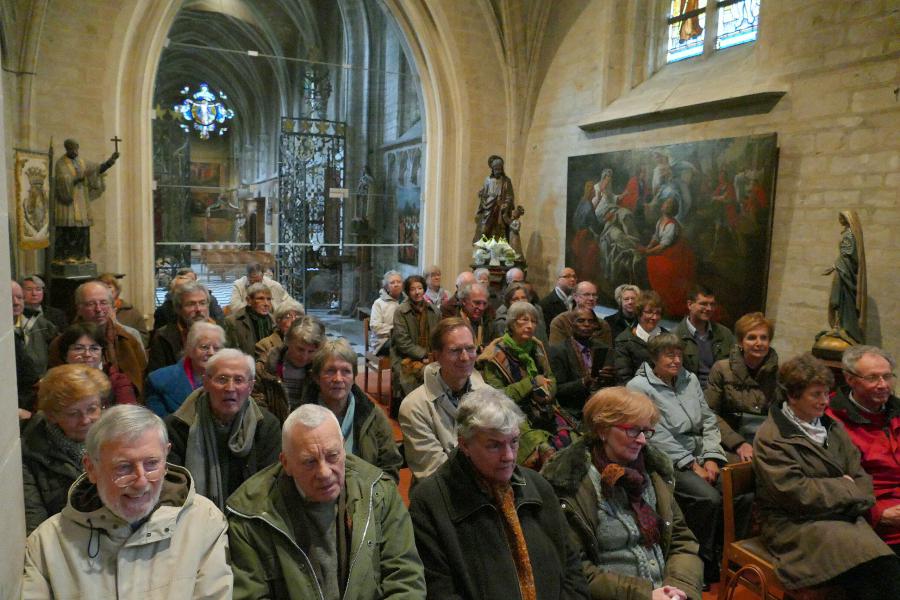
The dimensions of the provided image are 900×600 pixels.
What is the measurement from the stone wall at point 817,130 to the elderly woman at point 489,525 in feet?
15.4

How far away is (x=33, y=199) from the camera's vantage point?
6.80 metres

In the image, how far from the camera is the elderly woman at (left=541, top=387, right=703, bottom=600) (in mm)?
2459

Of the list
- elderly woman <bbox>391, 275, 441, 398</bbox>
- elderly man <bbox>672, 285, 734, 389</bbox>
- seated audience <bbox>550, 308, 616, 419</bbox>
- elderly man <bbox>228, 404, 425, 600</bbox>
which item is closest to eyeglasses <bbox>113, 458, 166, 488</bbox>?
elderly man <bbox>228, 404, 425, 600</bbox>

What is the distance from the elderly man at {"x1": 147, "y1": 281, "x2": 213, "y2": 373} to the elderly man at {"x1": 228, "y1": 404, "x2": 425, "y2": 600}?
2.39m

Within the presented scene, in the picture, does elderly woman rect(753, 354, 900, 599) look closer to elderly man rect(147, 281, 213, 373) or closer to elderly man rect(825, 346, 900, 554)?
elderly man rect(825, 346, 900, 554)

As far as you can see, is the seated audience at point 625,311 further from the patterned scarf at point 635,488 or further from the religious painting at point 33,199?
the religious painting at point 33,199

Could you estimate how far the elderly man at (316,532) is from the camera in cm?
202

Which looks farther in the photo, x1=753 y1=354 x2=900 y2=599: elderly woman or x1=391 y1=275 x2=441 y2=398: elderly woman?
x1=391 y1=275 x2=441 y2=398: elderly woman

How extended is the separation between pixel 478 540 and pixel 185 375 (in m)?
1.98

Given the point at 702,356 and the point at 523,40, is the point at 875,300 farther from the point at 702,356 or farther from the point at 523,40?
the point at 523,40

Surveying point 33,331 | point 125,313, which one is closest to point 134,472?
point 33,331

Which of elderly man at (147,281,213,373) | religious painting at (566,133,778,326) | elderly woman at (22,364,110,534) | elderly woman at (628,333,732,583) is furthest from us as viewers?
religious painting at (566,133,778,326)

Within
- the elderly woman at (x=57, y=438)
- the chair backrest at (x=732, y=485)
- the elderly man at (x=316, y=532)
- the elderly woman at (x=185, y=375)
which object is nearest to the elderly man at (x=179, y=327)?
the elderly woman at (x=185, y=375)

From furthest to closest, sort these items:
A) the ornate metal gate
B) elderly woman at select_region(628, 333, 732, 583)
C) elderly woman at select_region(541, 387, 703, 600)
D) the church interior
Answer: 1. the ornate metal gate
2. the church interior
3. elderly woman at select_region(628, 333, 732, 583)
4. elderly woman at select_region(541, 387, 703, 600)
